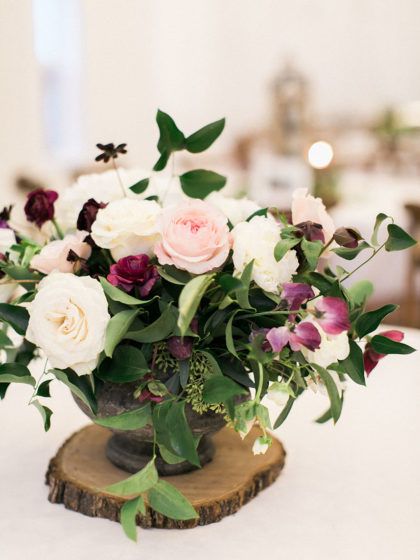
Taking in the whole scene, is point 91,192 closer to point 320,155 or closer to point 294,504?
point 294,504

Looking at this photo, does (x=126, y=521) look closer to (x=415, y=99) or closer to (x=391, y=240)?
(x=391, y=240)

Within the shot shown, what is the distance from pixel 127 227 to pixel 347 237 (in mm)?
245

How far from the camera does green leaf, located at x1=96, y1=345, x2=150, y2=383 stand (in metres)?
0.75

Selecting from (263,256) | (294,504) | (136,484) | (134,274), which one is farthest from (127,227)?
(294,504)

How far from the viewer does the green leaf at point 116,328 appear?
706 mm

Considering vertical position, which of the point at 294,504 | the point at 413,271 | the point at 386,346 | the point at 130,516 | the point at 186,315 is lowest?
the point at 413,271

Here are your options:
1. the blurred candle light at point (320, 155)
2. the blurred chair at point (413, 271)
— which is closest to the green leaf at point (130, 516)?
the blurred chair at point (413, 271)

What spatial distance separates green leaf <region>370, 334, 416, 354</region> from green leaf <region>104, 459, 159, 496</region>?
302 mm

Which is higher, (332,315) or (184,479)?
(332,315)

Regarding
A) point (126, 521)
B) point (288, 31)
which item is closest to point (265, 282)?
point (126, 521)

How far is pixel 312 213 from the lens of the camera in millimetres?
790

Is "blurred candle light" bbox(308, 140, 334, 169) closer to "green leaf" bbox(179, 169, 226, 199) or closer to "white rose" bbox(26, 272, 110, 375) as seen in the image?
"green leaf" bbox(179, 169, 226, 199)

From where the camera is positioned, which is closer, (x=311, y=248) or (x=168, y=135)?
(x=311, y=248)

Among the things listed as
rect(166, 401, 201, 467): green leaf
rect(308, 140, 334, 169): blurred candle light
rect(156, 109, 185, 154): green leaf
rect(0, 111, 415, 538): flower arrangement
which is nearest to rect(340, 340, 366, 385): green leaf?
rect(0, 111, 415, 538): flower arrangement
